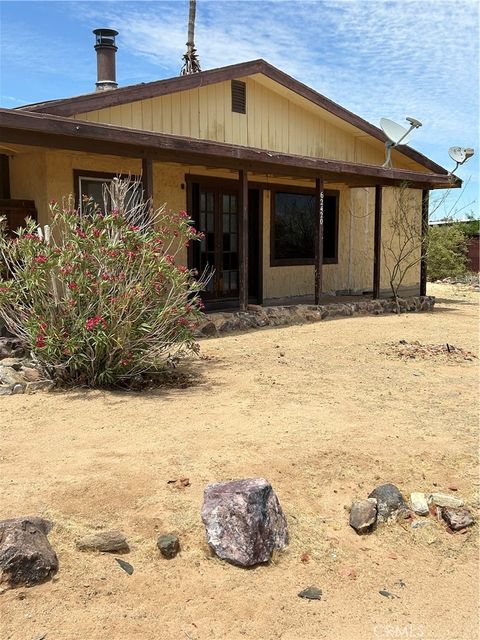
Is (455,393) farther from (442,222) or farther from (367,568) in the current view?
(442,222)

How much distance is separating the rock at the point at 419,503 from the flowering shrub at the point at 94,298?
118 inches

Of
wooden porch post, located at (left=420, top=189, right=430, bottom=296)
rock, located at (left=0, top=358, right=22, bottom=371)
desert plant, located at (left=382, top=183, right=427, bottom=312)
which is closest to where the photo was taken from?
rock, located at (left=0, top=358, right=22, bottom=371)

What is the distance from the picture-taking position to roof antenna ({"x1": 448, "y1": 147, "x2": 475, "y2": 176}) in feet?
45.1

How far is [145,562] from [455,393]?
3989mm

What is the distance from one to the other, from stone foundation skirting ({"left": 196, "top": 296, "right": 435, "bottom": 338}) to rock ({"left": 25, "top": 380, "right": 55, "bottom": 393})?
339 centimetres

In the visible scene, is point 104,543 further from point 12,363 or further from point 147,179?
point 147,179

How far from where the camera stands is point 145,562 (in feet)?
10.1

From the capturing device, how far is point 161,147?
8336 mm

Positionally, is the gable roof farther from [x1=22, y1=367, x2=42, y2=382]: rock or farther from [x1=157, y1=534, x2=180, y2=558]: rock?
[x1=157, y1=534, x2=180, y2=558]: rock

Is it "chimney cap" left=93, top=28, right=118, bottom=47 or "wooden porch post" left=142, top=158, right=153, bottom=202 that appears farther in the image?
"chimney cap" left=93, top=28, right=118, bottom=47

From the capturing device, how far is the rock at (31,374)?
239 inches

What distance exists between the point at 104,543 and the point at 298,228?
446 inches

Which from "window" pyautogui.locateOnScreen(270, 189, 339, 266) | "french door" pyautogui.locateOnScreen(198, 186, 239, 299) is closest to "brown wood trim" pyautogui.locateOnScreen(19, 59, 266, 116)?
"french door" pyautogui.locateOnScreen(198, 186, 239, 299)

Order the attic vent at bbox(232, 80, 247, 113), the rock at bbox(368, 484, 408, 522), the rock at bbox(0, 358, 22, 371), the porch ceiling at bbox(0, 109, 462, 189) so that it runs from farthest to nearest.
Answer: the attic vent at bbox(232, 80, 247, 113)
the porch ceiling at bbox(0, 109, 462, 189)
the rock at bbox(0, 358, 22, 371)
the rock at bbox(368, 484, 408, 522)
